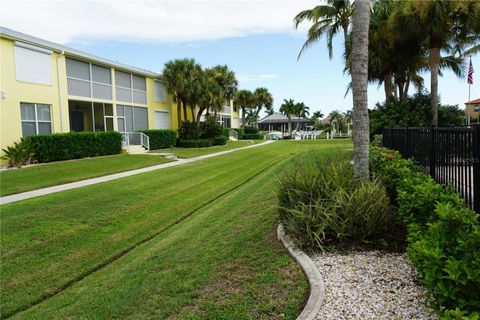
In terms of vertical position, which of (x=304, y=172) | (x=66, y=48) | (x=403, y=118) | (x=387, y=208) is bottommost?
(x=387, y=208)

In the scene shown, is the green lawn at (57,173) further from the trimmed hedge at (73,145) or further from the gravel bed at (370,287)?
the gravel bed at (370,287)

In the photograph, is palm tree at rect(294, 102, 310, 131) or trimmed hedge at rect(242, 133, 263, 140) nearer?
trimmed hedge at rect(242, 133, 263, 140)

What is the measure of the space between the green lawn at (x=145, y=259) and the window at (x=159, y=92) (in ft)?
70.5

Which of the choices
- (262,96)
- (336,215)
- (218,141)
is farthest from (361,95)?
(262,96)

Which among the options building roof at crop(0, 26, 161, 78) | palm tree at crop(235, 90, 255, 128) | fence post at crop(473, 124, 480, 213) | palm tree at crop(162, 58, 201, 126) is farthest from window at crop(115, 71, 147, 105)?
palm tree at crop(235, 90, 255, 128)

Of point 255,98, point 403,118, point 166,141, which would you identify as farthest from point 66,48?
point 255,98

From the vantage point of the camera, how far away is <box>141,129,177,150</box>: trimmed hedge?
27.3 meters

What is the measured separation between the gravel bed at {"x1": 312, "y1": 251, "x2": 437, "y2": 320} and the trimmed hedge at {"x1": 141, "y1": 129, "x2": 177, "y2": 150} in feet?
79.5

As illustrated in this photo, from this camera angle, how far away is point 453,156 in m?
5.40

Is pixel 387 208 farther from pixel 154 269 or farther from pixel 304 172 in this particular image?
pixel 154 269

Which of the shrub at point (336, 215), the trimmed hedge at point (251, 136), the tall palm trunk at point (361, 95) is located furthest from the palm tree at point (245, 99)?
the shrub at point (336, 215)

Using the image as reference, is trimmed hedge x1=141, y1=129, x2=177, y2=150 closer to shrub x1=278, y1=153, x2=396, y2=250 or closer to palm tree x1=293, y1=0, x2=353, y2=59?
palm tree x1=293, y1=0, x2=353, y2=59

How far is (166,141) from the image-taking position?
29.4 m

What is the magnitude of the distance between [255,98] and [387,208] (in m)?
53.5
